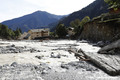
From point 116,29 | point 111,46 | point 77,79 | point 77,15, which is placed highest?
point 77,15

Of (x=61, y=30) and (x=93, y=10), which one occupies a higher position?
(x=93, y=10)

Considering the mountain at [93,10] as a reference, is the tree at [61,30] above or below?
below

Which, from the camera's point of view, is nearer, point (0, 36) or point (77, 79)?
point (77, 79)

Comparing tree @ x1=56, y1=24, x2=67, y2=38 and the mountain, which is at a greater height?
the mountain

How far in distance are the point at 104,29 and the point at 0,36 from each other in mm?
73556

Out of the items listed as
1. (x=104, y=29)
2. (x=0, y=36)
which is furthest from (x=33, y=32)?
(x=104, y=29)

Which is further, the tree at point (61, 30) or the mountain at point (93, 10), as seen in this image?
the mountain at point (93, 10)

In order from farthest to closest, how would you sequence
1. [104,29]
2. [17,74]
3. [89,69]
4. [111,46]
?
1. [104,29]
2. [111,46]
3. [89,69]
4. [17,74]

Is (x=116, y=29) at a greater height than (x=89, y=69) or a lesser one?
greater

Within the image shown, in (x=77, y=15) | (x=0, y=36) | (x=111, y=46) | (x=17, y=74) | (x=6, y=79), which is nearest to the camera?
(x=6, y=79)

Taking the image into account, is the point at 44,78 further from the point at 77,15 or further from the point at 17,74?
Result: the point at 77,15

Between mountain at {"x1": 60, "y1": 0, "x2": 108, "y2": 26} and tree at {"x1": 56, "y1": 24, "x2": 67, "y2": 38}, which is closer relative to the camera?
tree at {"x1": 56, "y1": 24, "x2": 67, "y2": 38}

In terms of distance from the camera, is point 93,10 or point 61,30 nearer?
point 61,30

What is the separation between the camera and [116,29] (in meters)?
16.9
